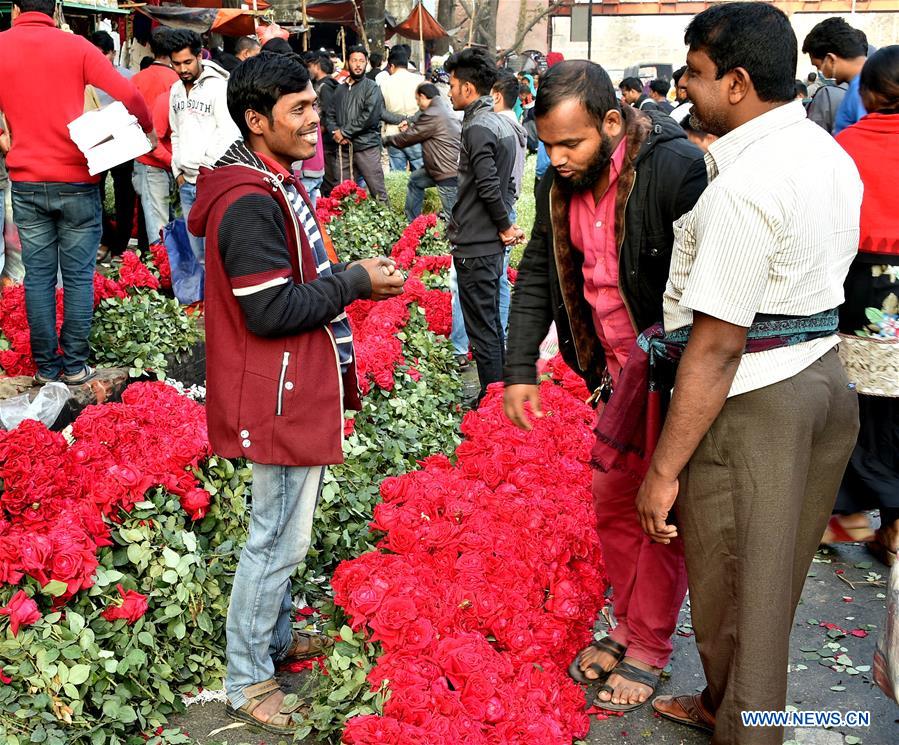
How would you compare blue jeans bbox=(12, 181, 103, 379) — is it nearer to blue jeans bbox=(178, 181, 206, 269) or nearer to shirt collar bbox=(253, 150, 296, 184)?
blue jeans bbox=(178, 181, 206, 269)

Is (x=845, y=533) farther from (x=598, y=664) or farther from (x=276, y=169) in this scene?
(x=276, y=169)

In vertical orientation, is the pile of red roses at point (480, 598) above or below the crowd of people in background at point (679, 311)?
below

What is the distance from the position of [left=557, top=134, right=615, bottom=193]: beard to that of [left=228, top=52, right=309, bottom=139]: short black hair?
0.94 meters

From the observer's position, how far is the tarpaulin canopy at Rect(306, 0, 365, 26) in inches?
846

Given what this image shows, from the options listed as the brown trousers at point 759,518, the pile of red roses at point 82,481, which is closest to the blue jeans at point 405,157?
the pile of red roses at point 82,481

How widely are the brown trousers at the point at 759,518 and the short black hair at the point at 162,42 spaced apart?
6.19 metres

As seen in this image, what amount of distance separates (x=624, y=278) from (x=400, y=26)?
28156 mm

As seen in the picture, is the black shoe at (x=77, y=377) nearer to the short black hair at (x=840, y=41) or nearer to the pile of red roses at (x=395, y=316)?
the pile of red roses at (x=395, y=316)

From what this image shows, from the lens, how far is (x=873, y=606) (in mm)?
4094

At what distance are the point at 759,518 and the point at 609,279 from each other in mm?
968

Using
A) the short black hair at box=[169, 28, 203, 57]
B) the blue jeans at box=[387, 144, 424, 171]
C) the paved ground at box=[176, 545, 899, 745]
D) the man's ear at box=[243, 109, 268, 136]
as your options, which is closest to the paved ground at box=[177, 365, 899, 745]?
the paved ground at box=[176, 545, 899, 745]

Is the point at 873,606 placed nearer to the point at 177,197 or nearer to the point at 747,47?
the point at 747,47

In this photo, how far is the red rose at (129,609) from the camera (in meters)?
3.31

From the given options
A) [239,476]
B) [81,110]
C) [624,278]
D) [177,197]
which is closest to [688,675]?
[624,278]
